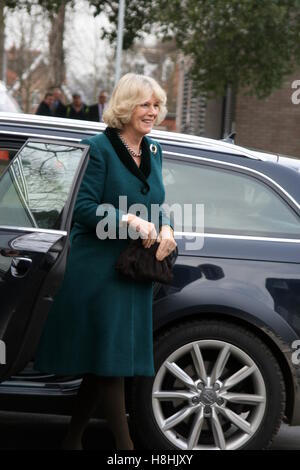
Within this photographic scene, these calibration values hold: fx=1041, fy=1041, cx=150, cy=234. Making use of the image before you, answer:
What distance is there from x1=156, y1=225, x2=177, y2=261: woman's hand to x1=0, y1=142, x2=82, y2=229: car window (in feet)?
1.64

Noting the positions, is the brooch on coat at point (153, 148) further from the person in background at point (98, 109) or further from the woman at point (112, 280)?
the person in background at point (98, 109)

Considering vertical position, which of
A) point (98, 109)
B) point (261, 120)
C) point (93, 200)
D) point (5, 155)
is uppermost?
point (261, 120)

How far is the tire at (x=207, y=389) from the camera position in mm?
4695

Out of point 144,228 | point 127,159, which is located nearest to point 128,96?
point 127,159

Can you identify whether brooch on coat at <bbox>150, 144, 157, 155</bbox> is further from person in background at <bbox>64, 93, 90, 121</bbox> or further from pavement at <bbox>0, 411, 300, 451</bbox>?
person in background at <bbox>64, 93, 90, 121</bbox>

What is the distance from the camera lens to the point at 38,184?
461 cm

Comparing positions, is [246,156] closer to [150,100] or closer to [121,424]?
[150,100]

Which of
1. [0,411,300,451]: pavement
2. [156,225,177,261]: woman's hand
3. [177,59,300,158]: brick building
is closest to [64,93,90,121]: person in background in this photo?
[177,59,300,158]: brick building

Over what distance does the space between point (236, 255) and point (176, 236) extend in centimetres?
29

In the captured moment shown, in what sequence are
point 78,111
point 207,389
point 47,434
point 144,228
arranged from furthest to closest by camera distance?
point 78,111 < point 47,434 < point 207,389 < point 144,228

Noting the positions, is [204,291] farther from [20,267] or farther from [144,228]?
[20,267]

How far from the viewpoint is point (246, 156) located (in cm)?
504

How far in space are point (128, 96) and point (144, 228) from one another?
0.57 metres
